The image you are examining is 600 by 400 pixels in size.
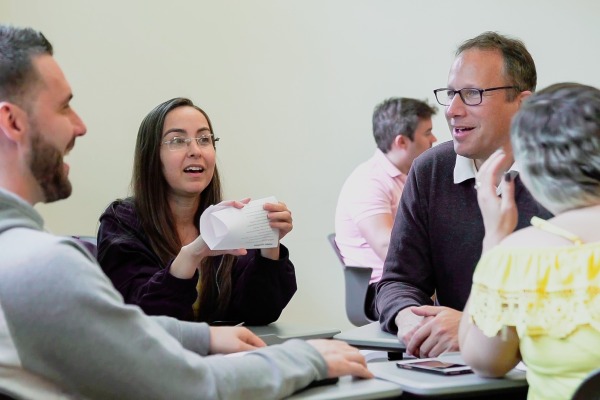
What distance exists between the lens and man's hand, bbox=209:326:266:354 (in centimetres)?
185

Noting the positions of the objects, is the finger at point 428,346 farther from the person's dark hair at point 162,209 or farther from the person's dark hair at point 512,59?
the person's dark hair at point 512,59

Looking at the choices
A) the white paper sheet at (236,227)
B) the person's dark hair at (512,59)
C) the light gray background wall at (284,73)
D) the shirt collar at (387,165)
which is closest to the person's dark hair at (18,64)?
the white paper sheet at (236,227)

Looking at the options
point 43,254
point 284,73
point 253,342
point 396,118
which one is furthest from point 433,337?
point 284,73

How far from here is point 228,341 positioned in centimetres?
185

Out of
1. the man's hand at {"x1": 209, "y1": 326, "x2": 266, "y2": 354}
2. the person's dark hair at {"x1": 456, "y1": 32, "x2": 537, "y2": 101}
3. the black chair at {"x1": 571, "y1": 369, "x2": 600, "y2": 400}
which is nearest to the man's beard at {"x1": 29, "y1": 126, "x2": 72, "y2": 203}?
the man's hand at {"x1": 209, "y1": 326, "x2": 266, "y2": 354}

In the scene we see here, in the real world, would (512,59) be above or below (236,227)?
above

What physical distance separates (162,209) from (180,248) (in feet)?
0.48

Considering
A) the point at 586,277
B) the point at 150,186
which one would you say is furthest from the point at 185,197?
the point at 586,277

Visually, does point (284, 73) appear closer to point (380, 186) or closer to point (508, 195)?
point (380, 186)

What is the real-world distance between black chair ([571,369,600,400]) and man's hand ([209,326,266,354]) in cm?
75

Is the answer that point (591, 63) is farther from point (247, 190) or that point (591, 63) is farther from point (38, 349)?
point (38, 349)

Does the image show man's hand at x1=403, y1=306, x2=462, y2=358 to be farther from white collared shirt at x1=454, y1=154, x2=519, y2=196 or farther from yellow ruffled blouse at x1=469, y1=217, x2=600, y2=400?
yellow ruffled blouse at x1=469, y1=217, x2=600, y2=400

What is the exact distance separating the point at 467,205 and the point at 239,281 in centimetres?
74

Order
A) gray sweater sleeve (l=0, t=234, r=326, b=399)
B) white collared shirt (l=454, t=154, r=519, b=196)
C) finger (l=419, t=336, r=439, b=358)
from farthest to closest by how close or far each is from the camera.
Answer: white collared shirt (l=454, t=154, r=519, b=196)
finger (l=419, t=336, r=439, b=358)
gray sweater sleeve (l=0, t=234, r=326, b=399)
